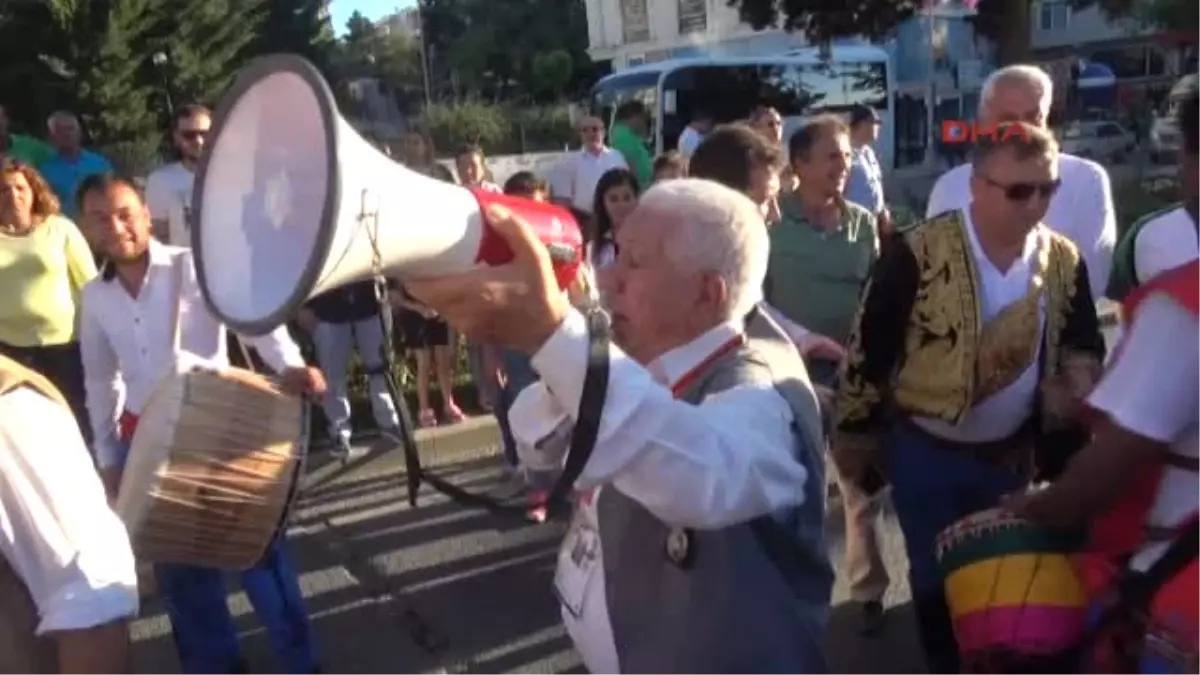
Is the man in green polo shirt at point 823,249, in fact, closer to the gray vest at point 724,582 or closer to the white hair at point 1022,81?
the white hair at point 1022,81

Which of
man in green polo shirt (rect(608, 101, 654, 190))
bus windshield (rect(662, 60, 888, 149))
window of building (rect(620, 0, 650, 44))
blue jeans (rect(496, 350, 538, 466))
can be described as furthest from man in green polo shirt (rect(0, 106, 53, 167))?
window of building (rect(620, 0, 650, 44))

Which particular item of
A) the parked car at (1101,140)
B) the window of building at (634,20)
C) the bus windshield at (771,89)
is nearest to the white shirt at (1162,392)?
the bus windshield at (771,89)

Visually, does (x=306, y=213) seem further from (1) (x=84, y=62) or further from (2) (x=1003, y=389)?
(1) (x=84, y=62)

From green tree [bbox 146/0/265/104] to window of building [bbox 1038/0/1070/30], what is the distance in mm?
32725

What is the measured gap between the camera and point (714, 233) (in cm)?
189

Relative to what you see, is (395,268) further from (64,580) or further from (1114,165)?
(1114,165)

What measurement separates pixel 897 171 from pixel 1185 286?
2654 cm

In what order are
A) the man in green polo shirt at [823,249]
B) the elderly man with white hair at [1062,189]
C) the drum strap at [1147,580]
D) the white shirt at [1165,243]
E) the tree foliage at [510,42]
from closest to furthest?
the drum strap at [1147,580], the white shirt at [1165,243], the elderly man with white hair at [1062,189], the man in green polo shirt at [823,249], the tree foliage at [510,42]

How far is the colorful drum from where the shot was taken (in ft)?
7.41

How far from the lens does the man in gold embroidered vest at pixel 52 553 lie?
1.93 metres

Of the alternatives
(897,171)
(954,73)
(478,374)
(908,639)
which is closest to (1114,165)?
(897,171)

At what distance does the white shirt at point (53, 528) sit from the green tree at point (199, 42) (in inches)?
1122

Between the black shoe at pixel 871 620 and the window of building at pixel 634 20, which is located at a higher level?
the window of building at pixel 634 20

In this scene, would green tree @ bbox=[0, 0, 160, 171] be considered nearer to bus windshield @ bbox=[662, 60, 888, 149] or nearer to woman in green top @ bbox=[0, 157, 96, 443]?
bus windshield @ bbox=[662, 60, 888, 149]
